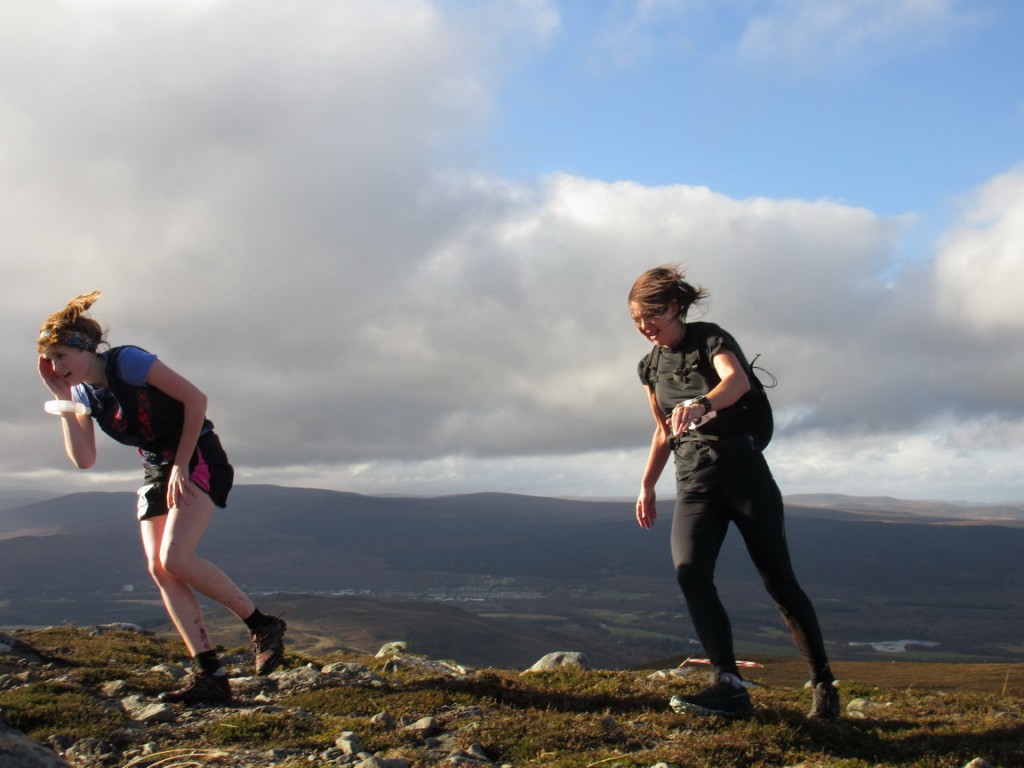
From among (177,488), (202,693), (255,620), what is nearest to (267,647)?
(255,620)

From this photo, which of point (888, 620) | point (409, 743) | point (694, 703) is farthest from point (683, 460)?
point (888, 620)

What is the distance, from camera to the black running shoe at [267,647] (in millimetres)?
7832

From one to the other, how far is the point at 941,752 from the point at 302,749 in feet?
13.7

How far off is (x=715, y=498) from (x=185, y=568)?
170 inches

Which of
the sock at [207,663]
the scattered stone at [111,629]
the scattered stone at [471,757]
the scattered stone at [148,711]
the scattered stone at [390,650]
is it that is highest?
the sock at [207,663]

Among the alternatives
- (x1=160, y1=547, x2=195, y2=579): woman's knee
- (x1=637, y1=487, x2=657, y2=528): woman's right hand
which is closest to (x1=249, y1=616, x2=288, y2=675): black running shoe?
(x1=160, y1=547, x2=195, y2=579): woman's knee

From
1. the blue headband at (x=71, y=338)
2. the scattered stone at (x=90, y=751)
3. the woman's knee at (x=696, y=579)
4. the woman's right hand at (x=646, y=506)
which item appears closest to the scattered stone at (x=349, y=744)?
the scattered stone at (x=90, y=751)

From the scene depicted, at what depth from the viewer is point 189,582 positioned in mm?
7227

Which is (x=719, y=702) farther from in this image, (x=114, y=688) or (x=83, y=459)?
(x=83, y=459)

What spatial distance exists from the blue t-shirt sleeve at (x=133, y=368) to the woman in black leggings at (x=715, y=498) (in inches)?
153

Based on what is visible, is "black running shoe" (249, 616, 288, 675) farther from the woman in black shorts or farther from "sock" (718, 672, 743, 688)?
"sock" (718, 672, 743, 688)

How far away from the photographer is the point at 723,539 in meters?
6.25

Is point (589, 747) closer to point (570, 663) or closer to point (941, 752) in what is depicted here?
point (941, 752)

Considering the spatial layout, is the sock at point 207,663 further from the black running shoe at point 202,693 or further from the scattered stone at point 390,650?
the scattered stone at point 390,650
